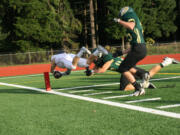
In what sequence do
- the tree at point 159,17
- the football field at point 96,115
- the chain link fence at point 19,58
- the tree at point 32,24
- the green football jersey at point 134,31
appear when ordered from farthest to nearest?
the tree at point 159,17
the tree at point 32,24
the chain link fence at point 19,58
the green football jersey at point 134,31
the football field at point 96,115

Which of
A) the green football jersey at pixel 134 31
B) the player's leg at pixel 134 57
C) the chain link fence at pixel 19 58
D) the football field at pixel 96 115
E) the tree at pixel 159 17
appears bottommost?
the chain link fence at pixel 19 58

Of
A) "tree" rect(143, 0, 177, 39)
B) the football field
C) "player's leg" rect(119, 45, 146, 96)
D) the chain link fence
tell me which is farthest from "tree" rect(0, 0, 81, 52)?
"player's leg" rect(119, 45, 146, 96)

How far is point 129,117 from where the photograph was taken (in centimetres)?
484

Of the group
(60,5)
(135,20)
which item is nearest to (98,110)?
(135,20)

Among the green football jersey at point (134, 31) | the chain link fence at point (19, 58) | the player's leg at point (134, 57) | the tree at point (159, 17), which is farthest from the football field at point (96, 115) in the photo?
the tree at point (159, 17)

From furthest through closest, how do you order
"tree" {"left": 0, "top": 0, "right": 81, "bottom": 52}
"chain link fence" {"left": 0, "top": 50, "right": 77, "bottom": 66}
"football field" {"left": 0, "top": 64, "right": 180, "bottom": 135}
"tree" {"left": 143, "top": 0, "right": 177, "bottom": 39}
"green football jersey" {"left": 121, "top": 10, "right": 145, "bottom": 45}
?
"tree" {"left": 143, "top": 0, "right": 177, "bottom": 39} < "tree" {"left": 0, "top": 0, "right": 81, "bottom": 52} < "chain link fence" {"left": 0, "top": 50, "right": 77, "bottom": 66} < "green football jersey" {"left": 121, "top": 10, "right": 145, "bottom": 45} < "football field" {"left": 0, "top": 64, "right": 180, "bottom": 135}

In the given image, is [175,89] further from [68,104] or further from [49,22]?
[49,22]

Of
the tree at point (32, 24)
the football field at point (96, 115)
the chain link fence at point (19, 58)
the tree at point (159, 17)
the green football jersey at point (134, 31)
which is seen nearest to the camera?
the football field at point (96, 115)

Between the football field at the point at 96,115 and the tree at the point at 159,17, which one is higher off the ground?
the tree at the point at 159,17

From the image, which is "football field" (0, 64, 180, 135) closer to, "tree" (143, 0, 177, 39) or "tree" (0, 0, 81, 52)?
"tree" (0, 0, 81, 52)

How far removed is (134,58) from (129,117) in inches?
85.3

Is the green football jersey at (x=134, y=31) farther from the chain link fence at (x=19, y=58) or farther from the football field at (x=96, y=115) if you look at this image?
the chain link fence at (x=19, y=58)

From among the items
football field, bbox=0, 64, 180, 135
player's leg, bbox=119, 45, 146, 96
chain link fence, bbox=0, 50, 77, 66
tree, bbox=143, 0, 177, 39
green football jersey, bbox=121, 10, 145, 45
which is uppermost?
Result: tree, bbox=143, 0, 177, 39

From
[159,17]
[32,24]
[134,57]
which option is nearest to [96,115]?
[134,57]
